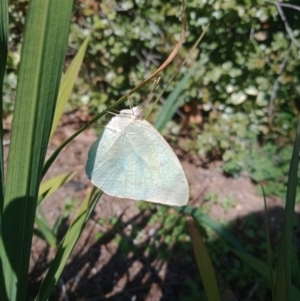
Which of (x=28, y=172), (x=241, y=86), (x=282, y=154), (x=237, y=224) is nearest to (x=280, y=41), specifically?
(x=241, y=86)

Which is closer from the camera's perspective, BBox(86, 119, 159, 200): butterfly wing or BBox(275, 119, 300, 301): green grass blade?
BBox(275, 119, 300, 301): green grass blade

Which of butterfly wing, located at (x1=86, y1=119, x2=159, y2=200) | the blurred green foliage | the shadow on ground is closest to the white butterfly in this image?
butterfly wing, located at (x1=86, y1=119, x2=159, y2=200)

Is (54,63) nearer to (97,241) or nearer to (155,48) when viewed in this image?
(97,241)

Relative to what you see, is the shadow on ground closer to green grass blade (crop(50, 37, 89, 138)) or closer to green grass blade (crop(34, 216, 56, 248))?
green grass blade (crop(34, 216, 56, 248))

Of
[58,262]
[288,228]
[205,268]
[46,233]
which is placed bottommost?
[46,233]

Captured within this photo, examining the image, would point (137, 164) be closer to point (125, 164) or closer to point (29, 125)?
point (125, 164)

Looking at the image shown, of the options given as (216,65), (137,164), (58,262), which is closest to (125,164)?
(137,164)
